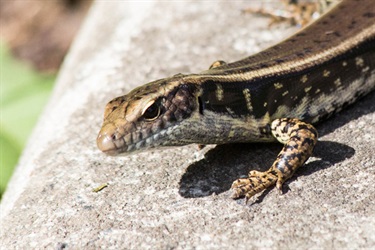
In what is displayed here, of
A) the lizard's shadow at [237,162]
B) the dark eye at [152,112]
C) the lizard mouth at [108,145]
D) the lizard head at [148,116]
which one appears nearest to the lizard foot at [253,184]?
the lizard's shadow at [237,162]

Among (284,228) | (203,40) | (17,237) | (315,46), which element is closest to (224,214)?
(284,228)

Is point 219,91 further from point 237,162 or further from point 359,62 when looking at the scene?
point 359,62

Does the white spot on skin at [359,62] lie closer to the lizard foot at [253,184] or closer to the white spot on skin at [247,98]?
the white spot on skin at [247,98]

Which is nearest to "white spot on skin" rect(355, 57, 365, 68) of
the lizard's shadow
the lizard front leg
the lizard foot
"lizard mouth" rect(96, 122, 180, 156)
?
the lizard's shadow

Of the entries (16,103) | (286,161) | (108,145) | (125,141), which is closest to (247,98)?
(286,161)

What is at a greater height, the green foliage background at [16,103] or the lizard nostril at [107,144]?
the lizard nostril at [107,144]

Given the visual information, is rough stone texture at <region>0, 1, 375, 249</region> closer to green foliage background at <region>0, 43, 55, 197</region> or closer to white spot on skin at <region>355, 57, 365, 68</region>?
white spot on skin at <region>355, 57, 365, 68</region>

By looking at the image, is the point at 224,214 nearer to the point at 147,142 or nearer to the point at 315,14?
the point at 147,142
